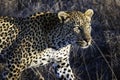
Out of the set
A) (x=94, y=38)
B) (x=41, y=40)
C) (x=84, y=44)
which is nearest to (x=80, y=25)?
(x=84, y=44)

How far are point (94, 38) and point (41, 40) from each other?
6.40ft

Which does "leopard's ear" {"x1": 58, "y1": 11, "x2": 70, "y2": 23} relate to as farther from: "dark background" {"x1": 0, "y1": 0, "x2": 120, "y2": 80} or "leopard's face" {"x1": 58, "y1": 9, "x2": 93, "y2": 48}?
"dark background" {"x1": 0, "y1": 0, "x2": 120, "y2": 80}

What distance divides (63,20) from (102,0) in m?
2.82

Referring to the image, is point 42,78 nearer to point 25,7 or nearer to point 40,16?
point 40,16

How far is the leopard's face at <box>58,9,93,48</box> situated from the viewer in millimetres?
7215

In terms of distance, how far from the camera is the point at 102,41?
30.2ft

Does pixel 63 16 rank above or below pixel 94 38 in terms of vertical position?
above

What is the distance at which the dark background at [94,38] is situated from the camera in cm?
842

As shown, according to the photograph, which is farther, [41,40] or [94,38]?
[94,38]

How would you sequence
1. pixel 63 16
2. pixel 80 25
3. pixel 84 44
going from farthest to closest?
1. pixel 63 16
2. pixel 80 25
3. pixel 84 44

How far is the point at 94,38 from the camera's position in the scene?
9.35 metres

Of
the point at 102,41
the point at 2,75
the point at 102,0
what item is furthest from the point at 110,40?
the point at 2,75

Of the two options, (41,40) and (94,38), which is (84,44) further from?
(94,38)

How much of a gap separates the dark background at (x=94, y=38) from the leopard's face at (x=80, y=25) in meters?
0.53
